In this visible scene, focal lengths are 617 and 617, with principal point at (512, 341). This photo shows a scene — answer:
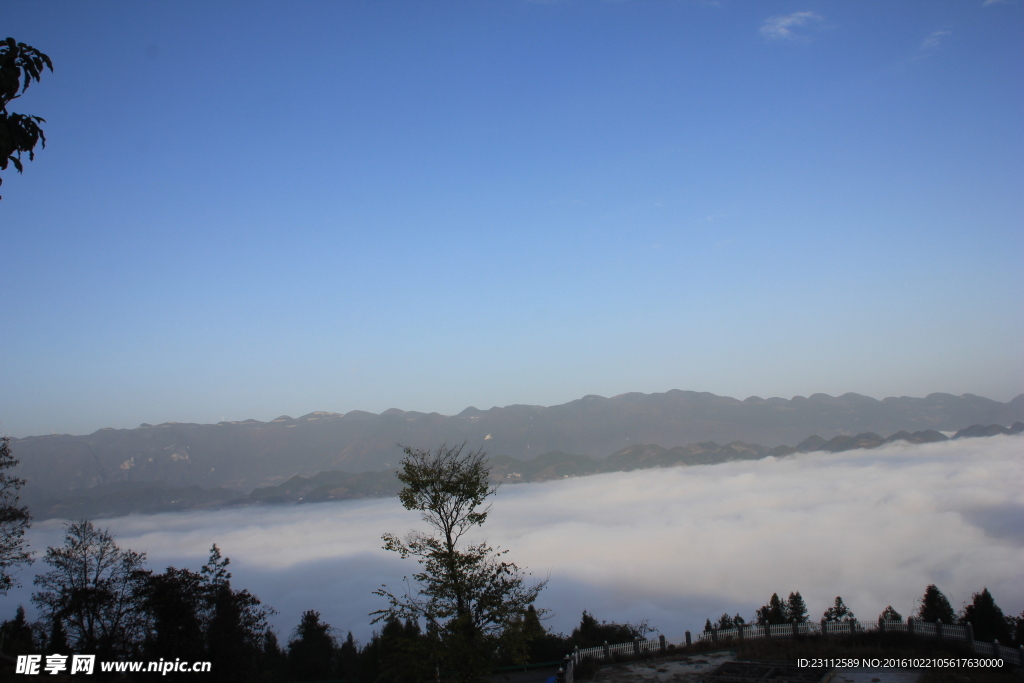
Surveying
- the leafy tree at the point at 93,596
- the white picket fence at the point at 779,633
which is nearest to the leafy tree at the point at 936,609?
the white picket fence at the point at 779,633

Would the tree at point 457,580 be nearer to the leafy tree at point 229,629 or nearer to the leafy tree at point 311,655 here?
the leafy tree at point 229,629

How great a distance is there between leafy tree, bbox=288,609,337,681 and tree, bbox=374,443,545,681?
4032 centimetres

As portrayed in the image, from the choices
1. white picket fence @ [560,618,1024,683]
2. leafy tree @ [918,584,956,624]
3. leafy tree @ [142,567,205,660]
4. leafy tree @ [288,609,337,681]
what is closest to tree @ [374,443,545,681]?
white picket fence @ [560,618,1024,683]

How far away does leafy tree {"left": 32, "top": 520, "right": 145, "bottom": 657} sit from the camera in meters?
33.9

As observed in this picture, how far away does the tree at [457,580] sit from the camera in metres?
22.3

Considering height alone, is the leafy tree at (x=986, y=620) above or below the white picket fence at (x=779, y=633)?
below

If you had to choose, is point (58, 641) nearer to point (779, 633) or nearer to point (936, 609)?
point (779, 633)

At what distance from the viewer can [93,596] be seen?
34.1m

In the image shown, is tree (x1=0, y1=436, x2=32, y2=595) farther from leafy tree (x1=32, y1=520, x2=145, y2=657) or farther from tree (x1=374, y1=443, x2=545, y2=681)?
tree (x1=374, y1=443, x2=545, y2=681)

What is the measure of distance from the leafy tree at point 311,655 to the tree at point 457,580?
40.3 m

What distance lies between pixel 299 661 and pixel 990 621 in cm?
5614

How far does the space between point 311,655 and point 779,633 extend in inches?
1670

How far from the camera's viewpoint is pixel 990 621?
1694 inches

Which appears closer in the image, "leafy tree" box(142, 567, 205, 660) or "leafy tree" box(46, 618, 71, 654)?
"leafy tree" box(142, 567, 205, 660)
